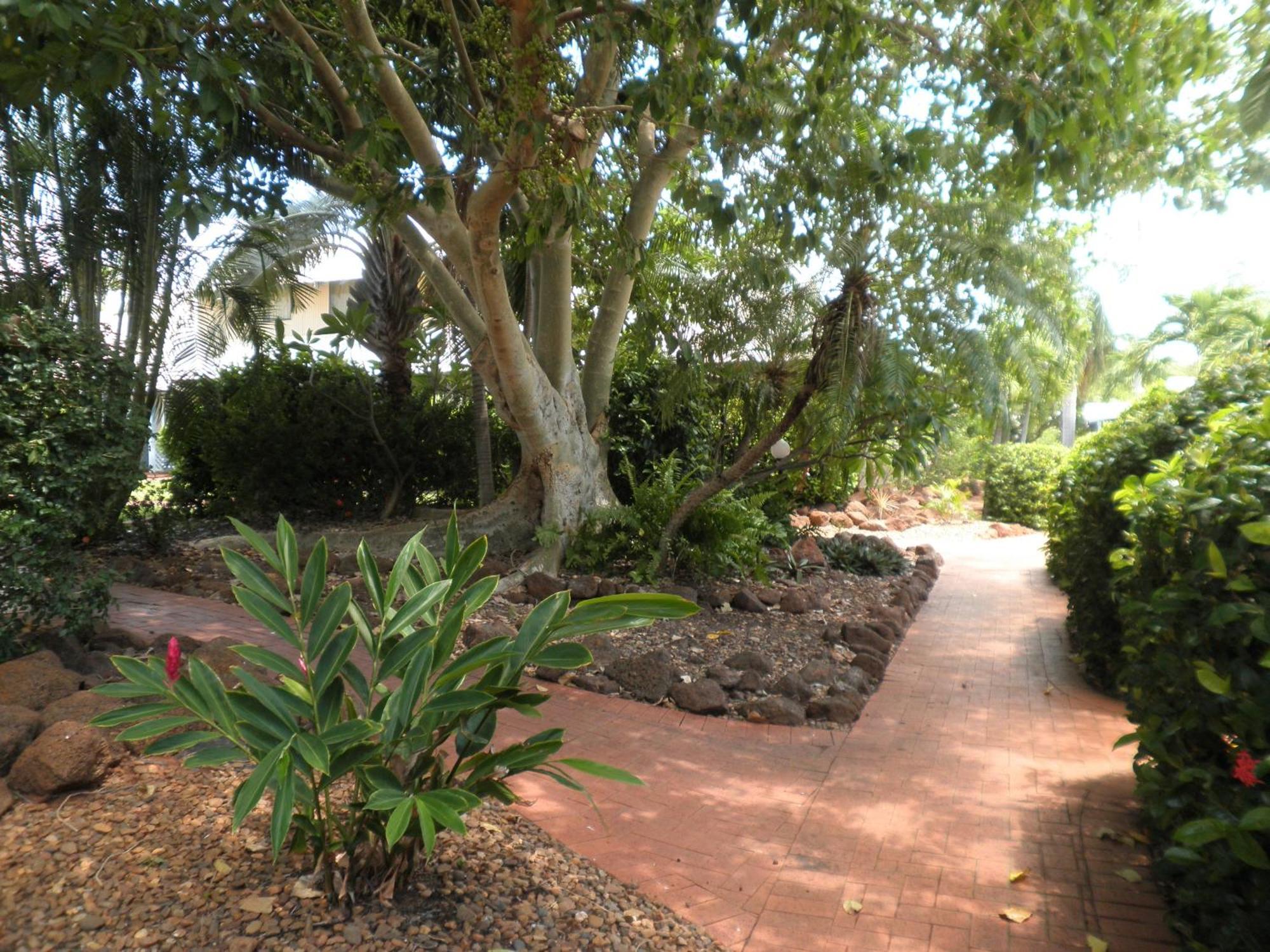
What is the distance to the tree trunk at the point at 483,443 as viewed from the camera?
1031 cm

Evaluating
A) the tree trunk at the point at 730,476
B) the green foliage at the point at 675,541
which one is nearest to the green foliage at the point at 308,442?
the green foliage at the point at 675,541

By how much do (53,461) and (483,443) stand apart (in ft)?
19.5

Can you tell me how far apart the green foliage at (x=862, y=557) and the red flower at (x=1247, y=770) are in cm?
819

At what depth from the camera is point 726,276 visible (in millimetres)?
8445

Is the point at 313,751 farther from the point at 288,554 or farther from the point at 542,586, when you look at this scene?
the point at 542,586

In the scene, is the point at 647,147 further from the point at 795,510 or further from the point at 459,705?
the point at 459,705

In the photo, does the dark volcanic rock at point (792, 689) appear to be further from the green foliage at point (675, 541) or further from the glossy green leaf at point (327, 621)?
the glossy green leaf at point (327, 621)

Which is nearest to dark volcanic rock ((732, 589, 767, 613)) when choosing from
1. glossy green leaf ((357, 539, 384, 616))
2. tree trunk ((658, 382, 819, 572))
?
tree trunk ((658, 382, 819, 572))

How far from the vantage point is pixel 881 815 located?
4.35 metres

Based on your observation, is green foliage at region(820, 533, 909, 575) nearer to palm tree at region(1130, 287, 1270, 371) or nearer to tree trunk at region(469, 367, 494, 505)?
tree trunk at region(469, 367, 494, 505)

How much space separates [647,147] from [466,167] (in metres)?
2.55

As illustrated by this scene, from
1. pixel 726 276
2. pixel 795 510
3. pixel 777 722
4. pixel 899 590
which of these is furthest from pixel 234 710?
pixel 795 510

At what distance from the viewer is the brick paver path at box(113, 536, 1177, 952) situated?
3.42 meters

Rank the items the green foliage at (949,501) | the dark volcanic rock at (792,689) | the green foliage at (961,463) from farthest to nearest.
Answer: the green foliage at (961,463) < the green foliage at (949,501) < the dark volcanic rock at (792,689)
